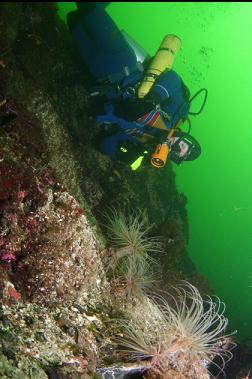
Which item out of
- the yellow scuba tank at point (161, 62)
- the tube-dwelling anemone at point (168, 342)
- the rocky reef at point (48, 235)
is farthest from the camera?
the yellow scuba tank at point (161, 62)

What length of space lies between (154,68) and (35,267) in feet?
14.1

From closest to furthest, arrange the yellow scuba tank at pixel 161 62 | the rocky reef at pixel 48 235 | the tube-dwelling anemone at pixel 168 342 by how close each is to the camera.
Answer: the rocky reef at pixel 48 235 → the tube-dwelling anemone at pixel 168 342 → the yellow scuba tank at pixel 161 62

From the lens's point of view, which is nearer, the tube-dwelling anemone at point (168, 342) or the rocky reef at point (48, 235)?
the rocky reef at point (48, 235)

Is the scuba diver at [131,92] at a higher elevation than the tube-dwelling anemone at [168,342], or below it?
higher

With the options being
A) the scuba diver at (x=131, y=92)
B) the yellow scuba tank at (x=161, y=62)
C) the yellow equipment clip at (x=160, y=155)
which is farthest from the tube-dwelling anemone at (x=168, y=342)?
the yellow scuba tank at (x=161, y=62)

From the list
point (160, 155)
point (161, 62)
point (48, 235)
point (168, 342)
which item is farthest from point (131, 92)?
point (168, 342)

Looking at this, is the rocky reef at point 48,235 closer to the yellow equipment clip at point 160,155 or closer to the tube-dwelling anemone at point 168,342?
the tube-dwelling anemone at point 168,342

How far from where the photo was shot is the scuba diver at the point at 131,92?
5.56 m

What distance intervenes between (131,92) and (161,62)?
42.6 inches

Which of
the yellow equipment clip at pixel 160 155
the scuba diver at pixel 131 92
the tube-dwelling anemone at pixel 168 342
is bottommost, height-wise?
the tube-dwelling anemone at pixel 168 342

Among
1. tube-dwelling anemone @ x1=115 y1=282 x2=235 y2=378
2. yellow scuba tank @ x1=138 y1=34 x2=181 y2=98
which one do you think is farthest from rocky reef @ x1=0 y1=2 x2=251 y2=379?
yellow scuba tank @ x1=138 y1=34 x2=181 y2=98

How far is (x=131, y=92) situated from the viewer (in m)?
5.71

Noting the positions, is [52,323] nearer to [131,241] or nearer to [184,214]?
[131,241]

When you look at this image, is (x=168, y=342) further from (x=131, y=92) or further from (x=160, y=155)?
(x=131, y=92)
